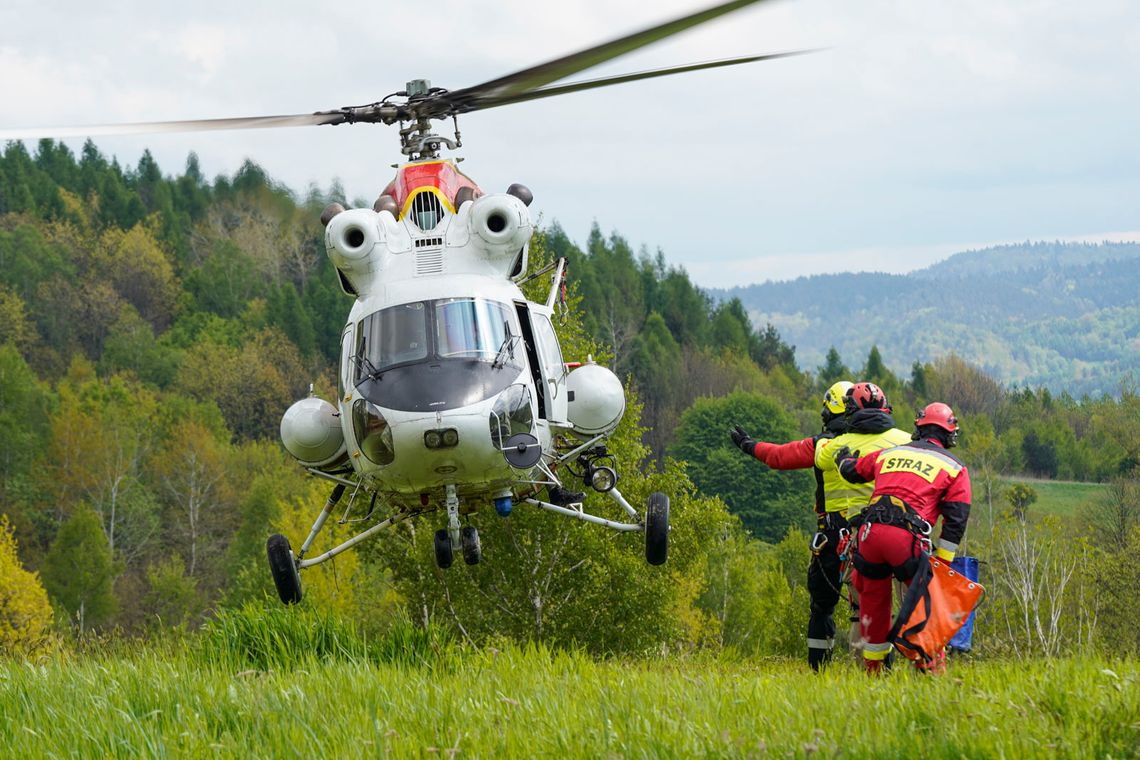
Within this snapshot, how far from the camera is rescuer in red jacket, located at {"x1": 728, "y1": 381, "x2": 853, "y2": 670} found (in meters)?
11.2

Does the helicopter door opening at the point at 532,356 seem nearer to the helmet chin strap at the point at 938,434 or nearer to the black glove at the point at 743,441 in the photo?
the black glove at the point at 743,441

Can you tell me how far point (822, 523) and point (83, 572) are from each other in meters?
59.4

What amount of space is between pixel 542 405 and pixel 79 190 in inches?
4709

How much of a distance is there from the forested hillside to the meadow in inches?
89.4

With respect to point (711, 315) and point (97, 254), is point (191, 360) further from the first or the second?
point (711, 315)

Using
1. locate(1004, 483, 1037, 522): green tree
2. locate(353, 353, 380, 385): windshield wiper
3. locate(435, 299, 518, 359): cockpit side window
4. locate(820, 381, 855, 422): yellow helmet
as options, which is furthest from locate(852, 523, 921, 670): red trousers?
locate(1004, 483, 1037, 522): green tree

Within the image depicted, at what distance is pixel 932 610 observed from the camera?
8.80 m

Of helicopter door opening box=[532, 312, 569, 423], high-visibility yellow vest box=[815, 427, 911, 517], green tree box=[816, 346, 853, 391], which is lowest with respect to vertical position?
green tree box=[816, 346, 853, 391]

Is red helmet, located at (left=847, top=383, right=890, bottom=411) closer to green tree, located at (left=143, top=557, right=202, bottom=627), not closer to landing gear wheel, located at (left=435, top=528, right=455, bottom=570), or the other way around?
landing gear wheel, located at (left=435, top=528, right=455, bottom=570)

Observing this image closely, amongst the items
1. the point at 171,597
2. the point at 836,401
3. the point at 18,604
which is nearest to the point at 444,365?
the point at 836,401

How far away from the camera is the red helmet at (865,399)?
36.2 ft

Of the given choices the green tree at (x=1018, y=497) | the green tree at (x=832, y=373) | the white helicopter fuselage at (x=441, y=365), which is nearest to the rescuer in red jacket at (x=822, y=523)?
the white helicopter fuselage at (x=441, y=365)

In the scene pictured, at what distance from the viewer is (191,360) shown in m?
97.4

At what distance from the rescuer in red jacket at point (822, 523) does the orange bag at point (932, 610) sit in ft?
7.37
